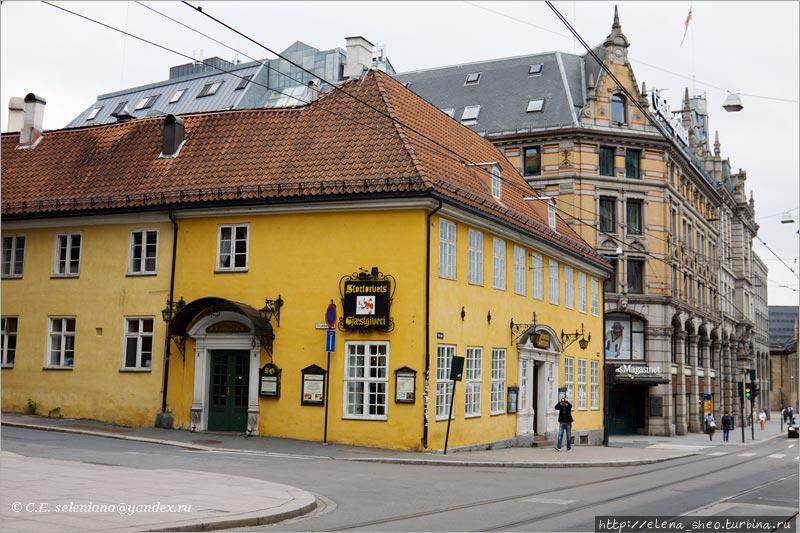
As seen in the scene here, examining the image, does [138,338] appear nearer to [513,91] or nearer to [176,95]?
[513,91]

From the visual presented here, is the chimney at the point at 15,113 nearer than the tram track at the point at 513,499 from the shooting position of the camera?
No

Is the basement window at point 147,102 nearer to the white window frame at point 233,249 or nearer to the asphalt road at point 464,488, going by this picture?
the white window frame at point 233,249

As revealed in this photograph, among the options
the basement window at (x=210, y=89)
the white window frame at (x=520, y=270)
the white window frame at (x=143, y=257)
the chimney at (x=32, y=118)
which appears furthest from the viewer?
the basement window at (x=210, y=89)

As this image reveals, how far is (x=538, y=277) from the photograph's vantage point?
103 ft

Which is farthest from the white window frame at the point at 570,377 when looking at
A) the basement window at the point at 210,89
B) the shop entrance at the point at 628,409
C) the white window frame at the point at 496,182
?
the basement window at the point at 210,89

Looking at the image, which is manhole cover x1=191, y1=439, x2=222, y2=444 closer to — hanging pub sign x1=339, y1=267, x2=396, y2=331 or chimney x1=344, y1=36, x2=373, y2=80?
hanging pub sign x1=339, y1=267, x2=396, y2=331

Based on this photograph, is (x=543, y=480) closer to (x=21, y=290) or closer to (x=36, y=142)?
(x=21, y=290)

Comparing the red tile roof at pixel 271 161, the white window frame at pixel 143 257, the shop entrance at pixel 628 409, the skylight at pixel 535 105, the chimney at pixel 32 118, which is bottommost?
the shop entrance at pixel 628 409

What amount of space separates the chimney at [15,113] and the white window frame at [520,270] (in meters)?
19.4

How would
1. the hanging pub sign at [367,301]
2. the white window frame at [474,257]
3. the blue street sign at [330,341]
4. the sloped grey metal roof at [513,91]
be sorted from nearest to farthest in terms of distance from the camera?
the blue street sign at [330,341] < the hanging pub sign at [367,301] < the white window frame at [474,257] < the sloped grey metal roof at [513,91]

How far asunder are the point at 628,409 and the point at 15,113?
38.3m

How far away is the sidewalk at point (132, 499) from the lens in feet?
33.0

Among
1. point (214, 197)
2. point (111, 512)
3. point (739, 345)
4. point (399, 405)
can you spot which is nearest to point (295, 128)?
point (214, 197)

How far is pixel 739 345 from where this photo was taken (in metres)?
77.6
